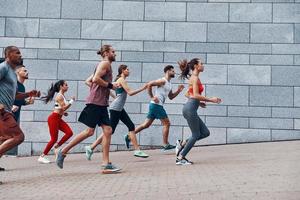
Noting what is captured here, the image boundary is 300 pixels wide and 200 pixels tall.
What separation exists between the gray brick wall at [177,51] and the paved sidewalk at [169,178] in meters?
1.32

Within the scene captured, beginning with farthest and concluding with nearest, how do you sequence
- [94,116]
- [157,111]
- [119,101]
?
[157,111]
[119,101]
[94,116]

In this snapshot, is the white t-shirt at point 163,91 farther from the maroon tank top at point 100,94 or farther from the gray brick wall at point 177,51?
the maroon tank top at point 100,94

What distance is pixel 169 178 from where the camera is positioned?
749 cm

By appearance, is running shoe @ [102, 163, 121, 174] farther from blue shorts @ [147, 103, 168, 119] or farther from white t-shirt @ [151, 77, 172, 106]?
white t-shirt @ [151, 77, 172, 106]

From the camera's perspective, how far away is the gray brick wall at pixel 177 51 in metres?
12.1

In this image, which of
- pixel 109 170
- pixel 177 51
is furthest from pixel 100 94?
pixel 177 51

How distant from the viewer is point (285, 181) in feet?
22.3

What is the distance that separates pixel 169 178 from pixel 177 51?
5.19 m

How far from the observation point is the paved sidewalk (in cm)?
630

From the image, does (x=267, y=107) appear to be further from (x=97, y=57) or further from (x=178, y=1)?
(x=97, y=57)

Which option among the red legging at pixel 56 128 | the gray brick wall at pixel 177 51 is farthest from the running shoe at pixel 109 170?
the gray brick wall at pixel 177 51

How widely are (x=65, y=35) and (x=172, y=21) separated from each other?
88.3 inches

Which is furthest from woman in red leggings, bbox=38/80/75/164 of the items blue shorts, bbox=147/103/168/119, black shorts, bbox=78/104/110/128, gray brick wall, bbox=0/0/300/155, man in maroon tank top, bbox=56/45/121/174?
black shorts, bbox=78/104/110/128

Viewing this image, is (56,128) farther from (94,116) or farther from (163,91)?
(94,116)
